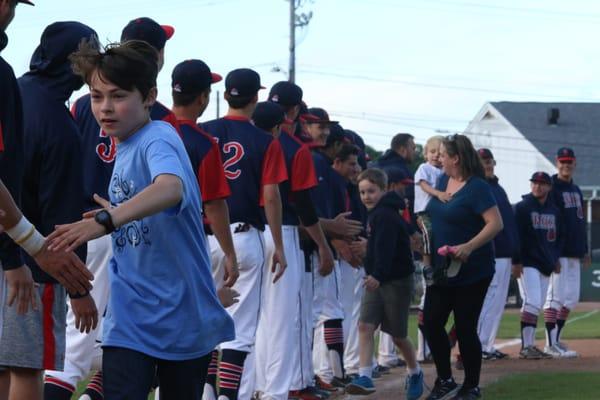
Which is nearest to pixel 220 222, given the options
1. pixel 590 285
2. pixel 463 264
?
pixel 463 264

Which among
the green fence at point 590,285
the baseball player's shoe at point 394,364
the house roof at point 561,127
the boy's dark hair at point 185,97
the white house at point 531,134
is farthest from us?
the white house at point 531,134

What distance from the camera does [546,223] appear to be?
1520 cm

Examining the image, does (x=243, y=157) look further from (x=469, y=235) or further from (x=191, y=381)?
(x=191, y=381)

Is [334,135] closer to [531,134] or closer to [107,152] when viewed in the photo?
[107,152]

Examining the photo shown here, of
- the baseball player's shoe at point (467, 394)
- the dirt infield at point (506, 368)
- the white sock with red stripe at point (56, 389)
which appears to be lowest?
the dirt infield at point (506, 368)

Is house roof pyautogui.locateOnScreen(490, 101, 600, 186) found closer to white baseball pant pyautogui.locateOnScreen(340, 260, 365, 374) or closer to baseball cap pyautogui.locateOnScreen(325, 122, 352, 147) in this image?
white baseball pant pyautogui.locateOnScreen(340, 260, 365, 374)

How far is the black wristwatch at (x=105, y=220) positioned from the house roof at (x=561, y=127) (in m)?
60.1

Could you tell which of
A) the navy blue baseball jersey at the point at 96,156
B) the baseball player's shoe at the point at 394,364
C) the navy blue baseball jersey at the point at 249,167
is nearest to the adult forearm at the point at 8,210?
the navy blue baseball jersey at the point at 96,156

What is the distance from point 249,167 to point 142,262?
12.4 ft

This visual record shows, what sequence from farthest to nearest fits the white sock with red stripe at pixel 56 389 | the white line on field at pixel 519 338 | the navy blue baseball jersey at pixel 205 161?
the white line on field at pixel 519 338
the navy blue baseball jersey at pixel 205 161
the white sock with red stripe at pixel 56 389

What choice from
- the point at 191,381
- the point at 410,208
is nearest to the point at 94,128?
the point at 191,381

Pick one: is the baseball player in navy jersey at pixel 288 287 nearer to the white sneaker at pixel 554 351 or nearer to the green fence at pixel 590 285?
the white sneaker at pixel 554 351

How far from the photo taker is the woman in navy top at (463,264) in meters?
9.92

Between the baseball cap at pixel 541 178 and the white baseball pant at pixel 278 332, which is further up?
the baseball cap at pixel 541 178
